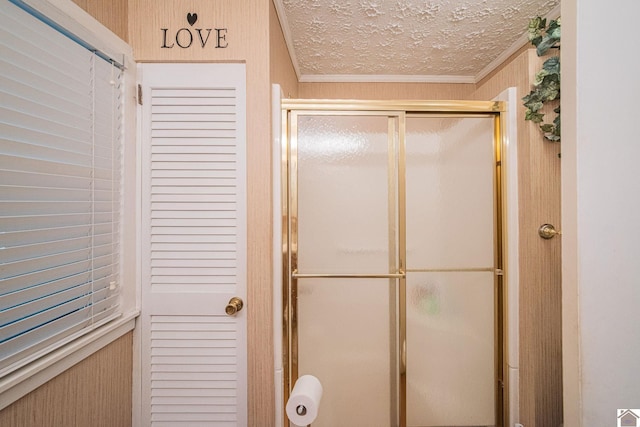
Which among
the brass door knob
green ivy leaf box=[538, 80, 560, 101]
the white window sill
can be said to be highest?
green ivy leaf box=[538, 80, 560, 101]

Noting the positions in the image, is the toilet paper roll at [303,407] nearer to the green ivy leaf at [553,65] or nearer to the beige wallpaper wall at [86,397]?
the beige wallpaper wall at [86,397]

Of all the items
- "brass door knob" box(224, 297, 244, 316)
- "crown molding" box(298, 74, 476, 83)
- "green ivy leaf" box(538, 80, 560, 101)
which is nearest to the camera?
"brass door knob" box(224, 297, 244, 316)

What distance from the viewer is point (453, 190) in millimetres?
1433

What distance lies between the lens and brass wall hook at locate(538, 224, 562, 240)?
1.28m

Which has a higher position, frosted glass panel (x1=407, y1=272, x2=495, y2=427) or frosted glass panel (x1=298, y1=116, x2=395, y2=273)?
frosted glass panel (x1=298, y1=116, x2=395, y2=273)

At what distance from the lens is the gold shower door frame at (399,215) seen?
4.42 feet

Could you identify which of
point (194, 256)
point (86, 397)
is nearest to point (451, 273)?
point (194, 256)

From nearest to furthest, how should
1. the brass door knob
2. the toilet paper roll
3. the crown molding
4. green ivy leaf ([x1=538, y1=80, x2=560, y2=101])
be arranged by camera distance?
the toilet paper roll
the brass door knob
green ivy leaf ([x1=538, y1=80, x2=560, y2=101])
the crown molding

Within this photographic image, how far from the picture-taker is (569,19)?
24.5 inches

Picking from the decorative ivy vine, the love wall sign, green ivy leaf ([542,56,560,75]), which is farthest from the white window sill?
green ivy leaf ([542,56,560,75])

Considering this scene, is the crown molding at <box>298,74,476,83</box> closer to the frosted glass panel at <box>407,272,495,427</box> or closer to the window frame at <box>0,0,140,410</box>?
the window frame at <box>0,0,140,410</box>

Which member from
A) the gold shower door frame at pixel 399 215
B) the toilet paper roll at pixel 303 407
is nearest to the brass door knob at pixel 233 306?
the gold shower door frame at pixel 399 215

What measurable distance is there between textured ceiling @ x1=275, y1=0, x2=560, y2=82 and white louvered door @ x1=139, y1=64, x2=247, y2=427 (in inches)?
25.4

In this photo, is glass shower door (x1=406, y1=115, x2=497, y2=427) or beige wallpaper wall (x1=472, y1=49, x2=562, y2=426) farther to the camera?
glass shower door (x1=406, y1=115, x2=497, y2=427)
